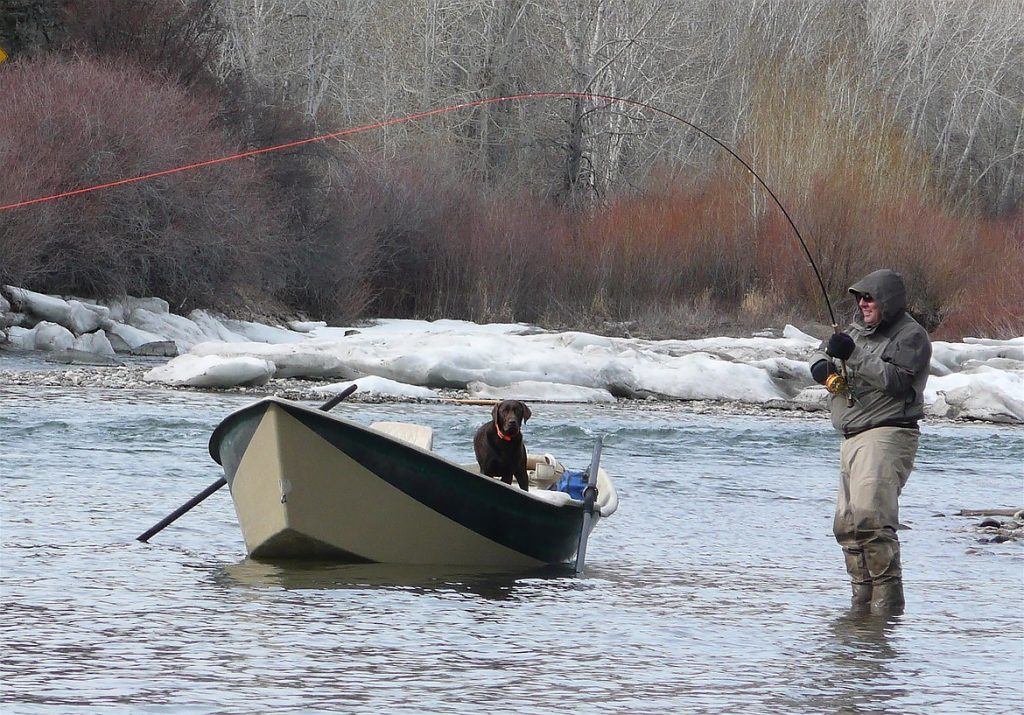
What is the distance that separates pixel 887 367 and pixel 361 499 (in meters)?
3.10

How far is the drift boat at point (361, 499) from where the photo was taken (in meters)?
8.60

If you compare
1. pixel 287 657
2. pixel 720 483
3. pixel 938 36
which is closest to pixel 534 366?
pixel 720 483

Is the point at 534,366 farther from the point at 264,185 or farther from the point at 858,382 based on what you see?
the point at 858,382

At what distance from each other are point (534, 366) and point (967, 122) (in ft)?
90.7

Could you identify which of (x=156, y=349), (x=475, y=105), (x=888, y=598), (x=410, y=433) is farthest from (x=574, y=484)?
(x=475, y=105)

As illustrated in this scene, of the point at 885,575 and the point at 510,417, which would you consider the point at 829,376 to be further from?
the point at 510,417

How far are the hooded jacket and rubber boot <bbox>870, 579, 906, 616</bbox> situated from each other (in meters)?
0.83

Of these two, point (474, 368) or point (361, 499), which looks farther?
point (474, 368)

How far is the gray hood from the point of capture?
24.6ft

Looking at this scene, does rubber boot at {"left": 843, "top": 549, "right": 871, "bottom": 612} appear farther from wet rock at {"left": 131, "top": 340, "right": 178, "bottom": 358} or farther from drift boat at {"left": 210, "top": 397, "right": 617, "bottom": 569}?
wet rock at {"left": 131, "top": 340, "right": 178, "bottom": 358}

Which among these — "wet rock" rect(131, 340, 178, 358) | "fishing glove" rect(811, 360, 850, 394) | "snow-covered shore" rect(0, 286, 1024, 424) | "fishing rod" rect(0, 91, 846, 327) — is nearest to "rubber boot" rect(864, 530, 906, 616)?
"fishing glove" rect(811, 360, 850, 394)

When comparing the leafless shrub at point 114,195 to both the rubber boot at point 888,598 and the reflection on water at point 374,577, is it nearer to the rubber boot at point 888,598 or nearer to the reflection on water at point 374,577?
the reflection on water at point 374,577

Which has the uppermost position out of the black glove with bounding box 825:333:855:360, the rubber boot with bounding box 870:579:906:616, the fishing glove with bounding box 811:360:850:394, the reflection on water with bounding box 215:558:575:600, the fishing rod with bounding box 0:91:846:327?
the fishing rod with bounding box 0:91:846:327

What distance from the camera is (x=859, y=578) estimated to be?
796cm
